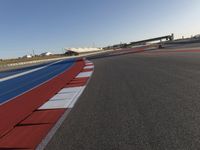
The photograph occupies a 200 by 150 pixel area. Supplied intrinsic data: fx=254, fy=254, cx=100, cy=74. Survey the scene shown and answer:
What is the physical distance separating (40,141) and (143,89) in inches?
188

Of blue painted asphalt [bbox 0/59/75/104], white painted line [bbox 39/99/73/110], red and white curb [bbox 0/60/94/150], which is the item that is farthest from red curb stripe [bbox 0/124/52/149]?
blue painted asphalt [bbox 0/59/75/104]

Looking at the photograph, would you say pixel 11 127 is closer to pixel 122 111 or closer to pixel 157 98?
pixel 122 111

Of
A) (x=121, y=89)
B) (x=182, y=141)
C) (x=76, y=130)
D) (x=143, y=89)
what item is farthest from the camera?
(x=121, y=89)

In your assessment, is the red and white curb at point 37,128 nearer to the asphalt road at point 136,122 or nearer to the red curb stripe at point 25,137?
the red curb stripe at point 25,137

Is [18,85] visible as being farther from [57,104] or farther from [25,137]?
[25,137]

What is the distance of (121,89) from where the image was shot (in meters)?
9.31

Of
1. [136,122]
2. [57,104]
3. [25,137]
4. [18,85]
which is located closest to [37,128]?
[25,137]

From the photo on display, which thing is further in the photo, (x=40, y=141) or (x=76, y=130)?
(x=76, y=130)

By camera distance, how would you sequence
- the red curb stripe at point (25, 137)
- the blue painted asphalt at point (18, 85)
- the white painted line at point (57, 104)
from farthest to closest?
the blue painted asphalt at point (18, 85) < the white painted line at point (57, 104) < the red curb stripe at point (25, 137)

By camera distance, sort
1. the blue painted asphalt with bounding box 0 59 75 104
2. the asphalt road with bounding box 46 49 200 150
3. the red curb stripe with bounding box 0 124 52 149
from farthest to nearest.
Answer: the blue painted asphalt with bounding box 0 59 75 104, the red curb stripe with bounding box 0 124 52 149, the asphalt road with bounding box 46 49 200 150

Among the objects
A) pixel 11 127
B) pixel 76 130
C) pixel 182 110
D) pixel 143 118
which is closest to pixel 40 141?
pixel 76 130

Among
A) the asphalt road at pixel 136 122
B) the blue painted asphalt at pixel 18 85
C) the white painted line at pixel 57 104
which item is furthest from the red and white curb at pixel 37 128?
the blue painted asphalt at pixel 18 85

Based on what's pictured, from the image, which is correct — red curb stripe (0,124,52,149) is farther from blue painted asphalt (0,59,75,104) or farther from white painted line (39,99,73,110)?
blue painted asphalt (0,59,75,104)

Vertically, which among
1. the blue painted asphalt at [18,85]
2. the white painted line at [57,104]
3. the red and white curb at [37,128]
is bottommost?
the blue painted asphalt at [18,85]
